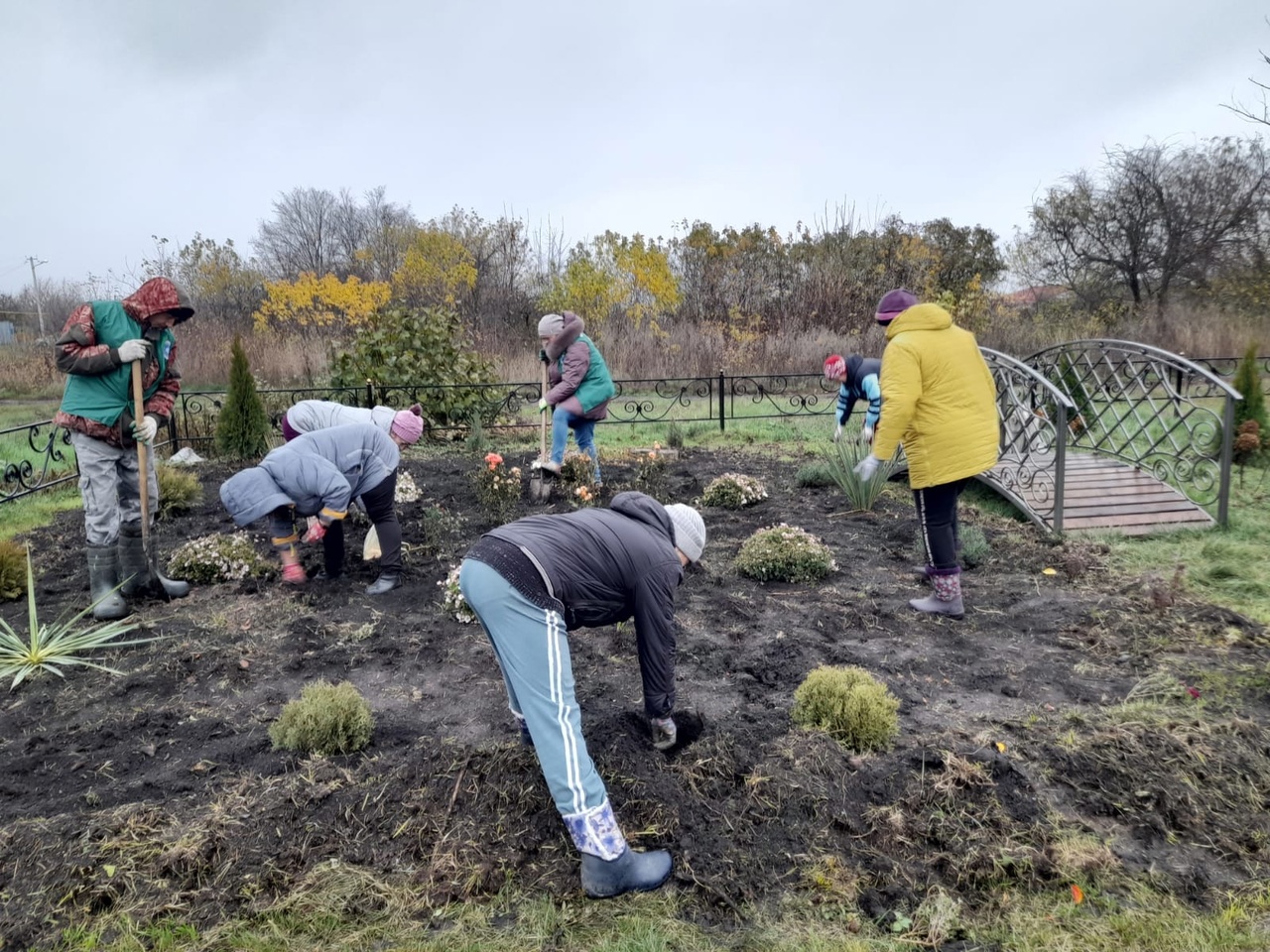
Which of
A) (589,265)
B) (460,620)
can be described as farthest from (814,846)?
(589,265)

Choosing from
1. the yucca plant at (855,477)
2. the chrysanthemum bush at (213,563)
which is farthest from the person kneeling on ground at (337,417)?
the yucca plant at (855,477)

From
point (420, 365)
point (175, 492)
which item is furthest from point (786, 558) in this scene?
point (420, 365)

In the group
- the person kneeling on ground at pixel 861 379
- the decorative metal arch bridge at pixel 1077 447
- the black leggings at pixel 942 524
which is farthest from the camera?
the person kneeling on ground at pixel 861 379

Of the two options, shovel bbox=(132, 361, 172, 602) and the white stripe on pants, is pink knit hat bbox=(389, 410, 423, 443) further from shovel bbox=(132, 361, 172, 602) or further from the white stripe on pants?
the white stripe on pants

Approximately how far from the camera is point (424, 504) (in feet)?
23.0

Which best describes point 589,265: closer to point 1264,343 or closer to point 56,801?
point 1264,343

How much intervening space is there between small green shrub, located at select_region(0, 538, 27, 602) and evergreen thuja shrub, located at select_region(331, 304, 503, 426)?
5617 mm

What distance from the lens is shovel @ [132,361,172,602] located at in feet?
14.7

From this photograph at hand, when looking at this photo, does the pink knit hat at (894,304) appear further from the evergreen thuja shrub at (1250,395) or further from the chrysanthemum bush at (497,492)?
the evergreen thuja shrub at (1250,395)

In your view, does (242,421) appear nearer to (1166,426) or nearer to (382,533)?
(382,533)

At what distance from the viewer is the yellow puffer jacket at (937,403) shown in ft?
14.4

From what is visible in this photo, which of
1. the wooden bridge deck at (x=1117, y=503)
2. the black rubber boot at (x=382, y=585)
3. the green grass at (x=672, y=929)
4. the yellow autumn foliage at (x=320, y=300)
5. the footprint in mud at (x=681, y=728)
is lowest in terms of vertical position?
the green grass at (x=672, y=929)

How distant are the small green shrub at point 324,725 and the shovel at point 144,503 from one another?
215 cm

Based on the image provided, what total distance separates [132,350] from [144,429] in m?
0.44
